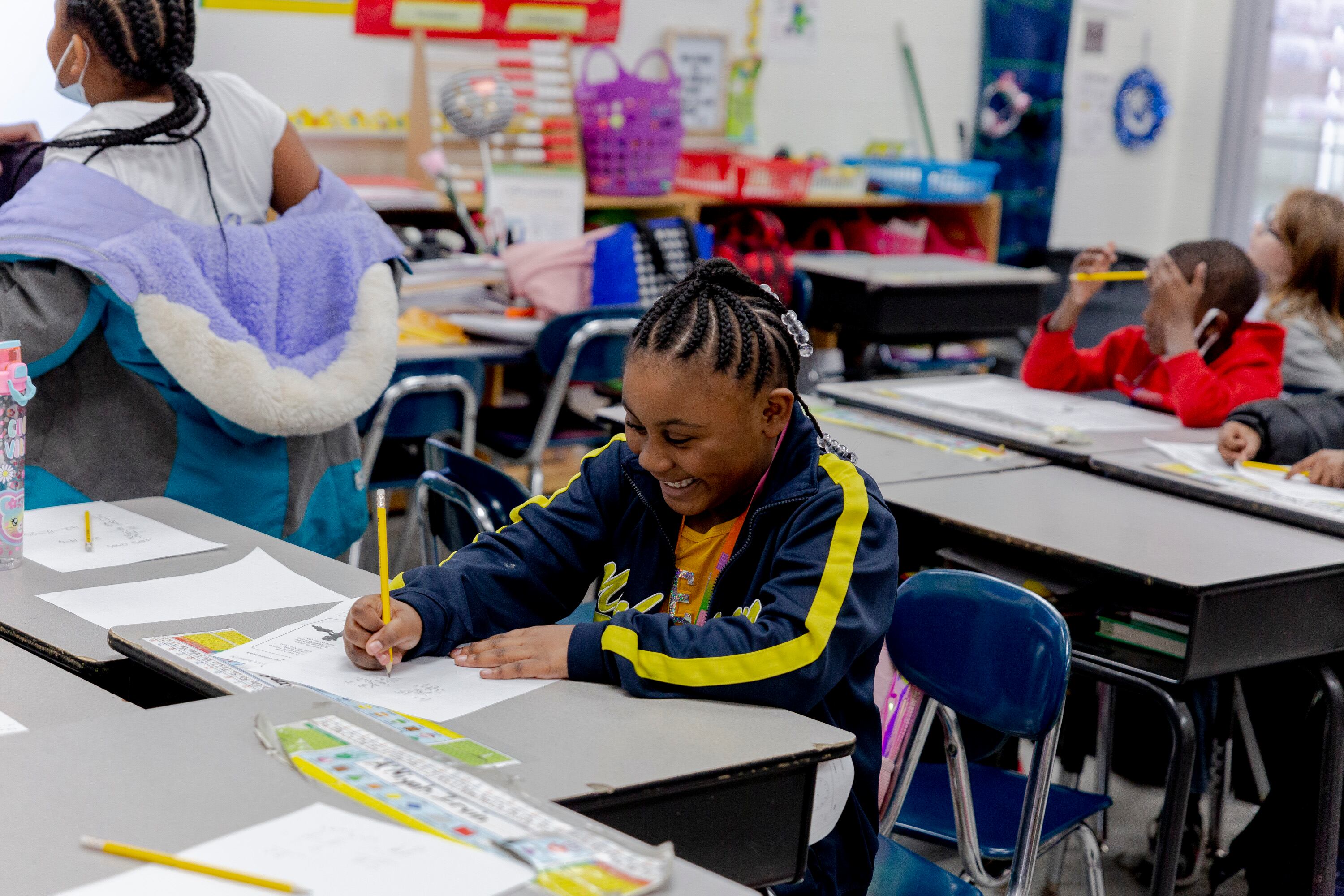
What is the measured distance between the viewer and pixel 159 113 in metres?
2.00

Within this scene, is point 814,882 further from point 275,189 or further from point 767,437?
point 275,189

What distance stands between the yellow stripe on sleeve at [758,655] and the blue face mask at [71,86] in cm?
124

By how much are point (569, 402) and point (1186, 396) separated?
200cm

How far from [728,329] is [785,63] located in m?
4.07

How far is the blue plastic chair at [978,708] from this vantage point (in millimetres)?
1594

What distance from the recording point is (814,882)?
1.38m

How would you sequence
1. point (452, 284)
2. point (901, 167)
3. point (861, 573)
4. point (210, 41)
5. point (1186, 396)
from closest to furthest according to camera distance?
1. point (861, 573)
2. point (1186, 396)
3. point (452, 284)
4. point (210, 41)
5. point (901, 167)

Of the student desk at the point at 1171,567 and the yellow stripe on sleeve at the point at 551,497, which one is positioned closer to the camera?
the yellow stripe on sleeve at the point at 551,497

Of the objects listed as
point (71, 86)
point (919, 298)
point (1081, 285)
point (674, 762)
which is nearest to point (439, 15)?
point (919, 298)

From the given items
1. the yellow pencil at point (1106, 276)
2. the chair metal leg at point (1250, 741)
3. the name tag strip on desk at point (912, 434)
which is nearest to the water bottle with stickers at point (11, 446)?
the name tag strip on desk at point (912, 434)

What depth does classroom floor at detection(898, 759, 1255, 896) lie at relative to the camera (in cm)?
234

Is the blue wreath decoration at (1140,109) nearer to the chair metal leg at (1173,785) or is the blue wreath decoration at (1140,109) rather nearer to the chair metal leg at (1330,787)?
the chair metal leg at (1330,787)

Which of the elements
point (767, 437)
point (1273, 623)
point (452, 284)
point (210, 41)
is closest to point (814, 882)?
point (767, 437)

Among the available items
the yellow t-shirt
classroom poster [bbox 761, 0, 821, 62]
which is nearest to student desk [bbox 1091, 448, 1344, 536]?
the yellow t-shirt
